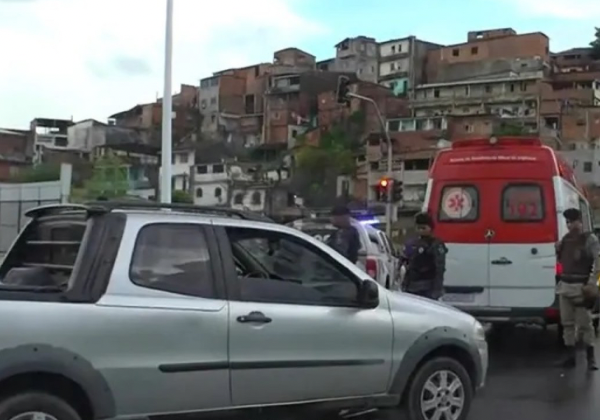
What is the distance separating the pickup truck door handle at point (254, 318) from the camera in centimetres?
557

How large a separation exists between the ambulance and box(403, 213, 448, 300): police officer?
2.06 m

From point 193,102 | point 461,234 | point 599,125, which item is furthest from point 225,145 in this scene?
point 461,234

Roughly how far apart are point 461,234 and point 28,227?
6.40 meters

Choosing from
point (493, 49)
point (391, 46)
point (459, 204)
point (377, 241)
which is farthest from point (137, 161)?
point (459, 204)

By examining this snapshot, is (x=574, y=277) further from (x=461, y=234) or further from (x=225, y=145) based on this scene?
(x=225, y=145)

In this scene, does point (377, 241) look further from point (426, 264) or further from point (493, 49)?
point (493, 49)

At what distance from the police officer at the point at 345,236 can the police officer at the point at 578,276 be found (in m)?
2.44

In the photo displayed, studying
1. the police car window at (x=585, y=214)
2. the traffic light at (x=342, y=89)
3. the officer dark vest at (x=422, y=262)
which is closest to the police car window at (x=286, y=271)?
the officer dark vest at (x=422, y=262)

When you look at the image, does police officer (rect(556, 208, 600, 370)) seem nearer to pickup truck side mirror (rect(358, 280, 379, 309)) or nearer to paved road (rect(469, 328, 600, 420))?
paved road (rect(469, 328, 600, 420))

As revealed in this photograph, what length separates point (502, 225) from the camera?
36.4 feet

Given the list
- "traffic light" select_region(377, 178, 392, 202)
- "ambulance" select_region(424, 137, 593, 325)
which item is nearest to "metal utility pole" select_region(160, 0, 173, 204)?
"ambulance" select_region(424, 137, 593, 325)

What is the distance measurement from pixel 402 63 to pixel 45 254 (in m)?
108

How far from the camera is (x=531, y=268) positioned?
1077cm

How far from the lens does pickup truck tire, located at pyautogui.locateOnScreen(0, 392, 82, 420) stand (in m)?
4.82
